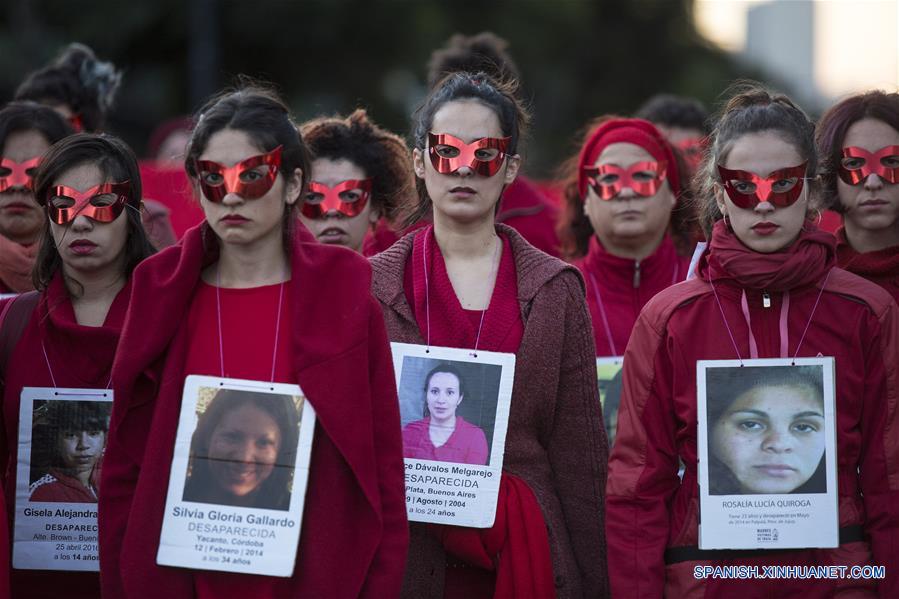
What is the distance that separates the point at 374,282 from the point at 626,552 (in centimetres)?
136

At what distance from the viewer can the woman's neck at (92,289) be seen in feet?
17.1

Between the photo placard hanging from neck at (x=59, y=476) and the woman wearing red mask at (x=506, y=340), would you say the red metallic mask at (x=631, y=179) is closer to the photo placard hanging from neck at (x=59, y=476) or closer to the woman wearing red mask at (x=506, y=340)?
the woman wearing red mask at (x=506, y=340)

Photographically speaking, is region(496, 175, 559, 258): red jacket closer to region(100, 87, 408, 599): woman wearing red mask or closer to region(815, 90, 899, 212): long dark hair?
region(815, 90, 899, 212): long dark hair

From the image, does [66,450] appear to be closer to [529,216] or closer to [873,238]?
[873,238]

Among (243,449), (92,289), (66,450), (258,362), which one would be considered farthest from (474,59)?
(243,449)

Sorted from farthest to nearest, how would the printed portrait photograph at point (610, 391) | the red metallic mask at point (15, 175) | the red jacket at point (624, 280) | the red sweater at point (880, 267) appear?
the red jacket at point (624, 280) < the red metallic mask at point (15, 175) < the printed portrait photograph at point (610, 391) < the red sweater at point (880, 267)

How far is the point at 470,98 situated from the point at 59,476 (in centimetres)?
209

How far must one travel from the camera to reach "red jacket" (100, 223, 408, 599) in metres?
4.03

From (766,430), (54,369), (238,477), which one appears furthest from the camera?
(54,369)

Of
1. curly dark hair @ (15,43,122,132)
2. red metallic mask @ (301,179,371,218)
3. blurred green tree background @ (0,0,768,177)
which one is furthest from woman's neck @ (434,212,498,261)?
blurred green tree background @ (0,0,768,177)

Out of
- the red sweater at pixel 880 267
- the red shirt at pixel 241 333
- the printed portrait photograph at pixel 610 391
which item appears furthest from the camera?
the printed portrait photograph at pixel 610 391

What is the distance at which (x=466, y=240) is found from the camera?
498 cm

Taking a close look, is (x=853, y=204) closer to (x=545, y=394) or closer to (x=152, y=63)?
(x=545, y=394)

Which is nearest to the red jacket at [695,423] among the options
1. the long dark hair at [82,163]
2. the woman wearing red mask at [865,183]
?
the woman wearing red mask at [865,183]
